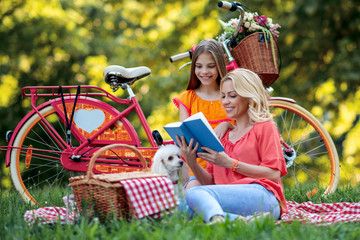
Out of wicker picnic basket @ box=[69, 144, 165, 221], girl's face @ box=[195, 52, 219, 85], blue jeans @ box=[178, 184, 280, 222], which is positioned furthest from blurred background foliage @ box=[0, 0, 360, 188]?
wicker picnic basket @ box=[69, 144, 165, 221]

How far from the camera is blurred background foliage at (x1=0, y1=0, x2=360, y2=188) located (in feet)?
24.3

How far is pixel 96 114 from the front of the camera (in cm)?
391

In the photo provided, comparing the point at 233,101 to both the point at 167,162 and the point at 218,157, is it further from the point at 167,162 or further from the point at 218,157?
the point at 167,162

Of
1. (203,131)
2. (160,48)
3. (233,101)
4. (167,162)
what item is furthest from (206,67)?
(160,48)

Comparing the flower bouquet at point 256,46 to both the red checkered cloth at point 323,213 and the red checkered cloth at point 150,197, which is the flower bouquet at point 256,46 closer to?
the red checkered cloth at point 323,213

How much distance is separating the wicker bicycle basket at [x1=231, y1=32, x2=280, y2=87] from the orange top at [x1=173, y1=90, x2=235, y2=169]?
0.44 metres

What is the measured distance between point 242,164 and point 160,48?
841cm

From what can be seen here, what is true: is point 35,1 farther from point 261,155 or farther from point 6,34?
point 261,155

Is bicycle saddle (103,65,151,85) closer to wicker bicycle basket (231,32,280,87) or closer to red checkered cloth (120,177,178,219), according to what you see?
wicker bicycle basket (231,32,280,87)

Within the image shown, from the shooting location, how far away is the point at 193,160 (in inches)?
109

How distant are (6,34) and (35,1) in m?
1.05

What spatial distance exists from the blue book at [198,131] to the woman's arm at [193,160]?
34mm

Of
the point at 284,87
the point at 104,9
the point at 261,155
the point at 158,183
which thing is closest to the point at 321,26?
the point at 284,87

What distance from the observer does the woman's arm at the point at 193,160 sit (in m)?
2.71
